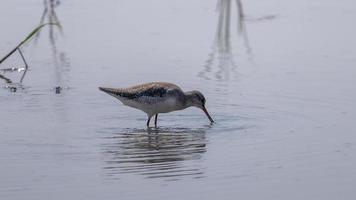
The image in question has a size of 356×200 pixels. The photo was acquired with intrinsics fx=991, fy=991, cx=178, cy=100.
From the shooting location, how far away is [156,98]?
1152cm

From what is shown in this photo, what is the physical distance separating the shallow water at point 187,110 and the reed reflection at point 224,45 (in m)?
0.03

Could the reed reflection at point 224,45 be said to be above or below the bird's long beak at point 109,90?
below

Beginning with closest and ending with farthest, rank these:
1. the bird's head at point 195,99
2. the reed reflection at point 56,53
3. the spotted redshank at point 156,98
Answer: the spotted redshank at point 156,98, the bird's head at point 195,99, the reed reflection at point 56,53

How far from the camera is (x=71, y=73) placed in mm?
13328

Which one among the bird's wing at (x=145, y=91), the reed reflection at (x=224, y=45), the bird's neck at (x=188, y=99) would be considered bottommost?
the reed reflection at (x=224, y=45)

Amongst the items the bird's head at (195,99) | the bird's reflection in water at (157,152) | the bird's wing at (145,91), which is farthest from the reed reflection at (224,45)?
the bird's reflection in water at (157,152)

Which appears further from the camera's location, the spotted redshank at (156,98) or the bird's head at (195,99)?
the bird's head at (195,99)

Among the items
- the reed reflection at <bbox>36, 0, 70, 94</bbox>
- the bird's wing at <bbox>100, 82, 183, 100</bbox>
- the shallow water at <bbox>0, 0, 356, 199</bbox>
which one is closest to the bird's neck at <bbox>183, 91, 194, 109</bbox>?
the bird's wing at <bbox>100, 82, 183, 100</bbox>

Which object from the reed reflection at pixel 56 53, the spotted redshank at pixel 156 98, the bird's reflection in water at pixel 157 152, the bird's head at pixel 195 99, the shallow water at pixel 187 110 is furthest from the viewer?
the reed reflection at pixel 56 53

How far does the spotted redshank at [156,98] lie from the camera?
1154 centimetres

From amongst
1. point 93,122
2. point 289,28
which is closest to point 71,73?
point 93,122

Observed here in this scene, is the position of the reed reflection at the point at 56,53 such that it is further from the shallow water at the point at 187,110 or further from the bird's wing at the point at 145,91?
the bird's wing at the point at 145,91

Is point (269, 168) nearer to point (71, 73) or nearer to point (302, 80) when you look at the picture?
point (302, 80)

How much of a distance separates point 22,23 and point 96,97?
401 centimetres
